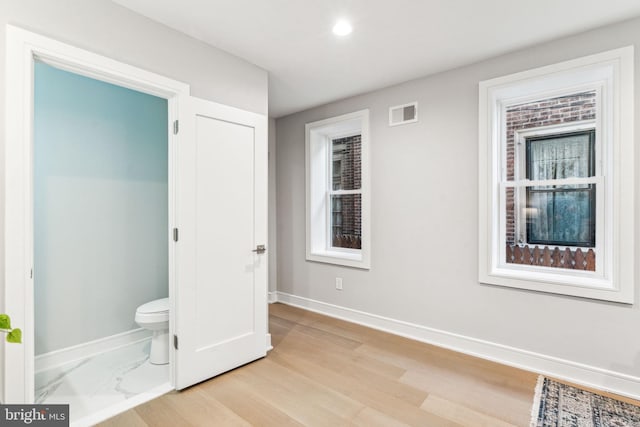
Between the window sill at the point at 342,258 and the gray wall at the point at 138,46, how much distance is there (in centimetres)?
187

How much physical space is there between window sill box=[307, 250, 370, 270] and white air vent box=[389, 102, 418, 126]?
1490 millimetres

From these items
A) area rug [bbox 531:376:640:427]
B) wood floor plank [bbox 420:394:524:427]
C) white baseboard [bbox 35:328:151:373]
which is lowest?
wood floor plank [bbox 420:394:524:427]

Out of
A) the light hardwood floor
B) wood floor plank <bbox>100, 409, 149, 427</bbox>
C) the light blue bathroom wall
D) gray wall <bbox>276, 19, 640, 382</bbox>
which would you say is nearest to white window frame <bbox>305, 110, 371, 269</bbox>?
gray wall <bbox>276, 19, 640, 382</bbox>

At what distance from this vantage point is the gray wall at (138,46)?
1696 mm

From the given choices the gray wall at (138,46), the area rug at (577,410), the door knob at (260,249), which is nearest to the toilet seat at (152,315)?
the door knob at (260,249)

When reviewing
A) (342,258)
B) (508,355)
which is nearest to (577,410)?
(508,355)

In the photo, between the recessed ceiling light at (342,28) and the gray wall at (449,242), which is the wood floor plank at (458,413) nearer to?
the gray wall at (449,242)

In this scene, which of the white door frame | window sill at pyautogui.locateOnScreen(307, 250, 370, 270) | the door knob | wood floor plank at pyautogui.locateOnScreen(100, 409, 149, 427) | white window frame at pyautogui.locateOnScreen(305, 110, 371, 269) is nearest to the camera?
the white door frame

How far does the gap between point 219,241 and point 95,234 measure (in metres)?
1.30

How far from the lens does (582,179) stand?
2506 millimetres

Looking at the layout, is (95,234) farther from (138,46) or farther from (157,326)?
(138,46)

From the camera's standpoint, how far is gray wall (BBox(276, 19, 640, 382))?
2328mm

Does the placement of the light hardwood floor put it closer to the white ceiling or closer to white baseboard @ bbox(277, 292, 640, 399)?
white baseboard @ bbox(277, 292, 640, 399)

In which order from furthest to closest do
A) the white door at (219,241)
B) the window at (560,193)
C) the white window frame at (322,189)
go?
the white window frame at (322,189) → the window at (560,193) → the white door at (219,241)
